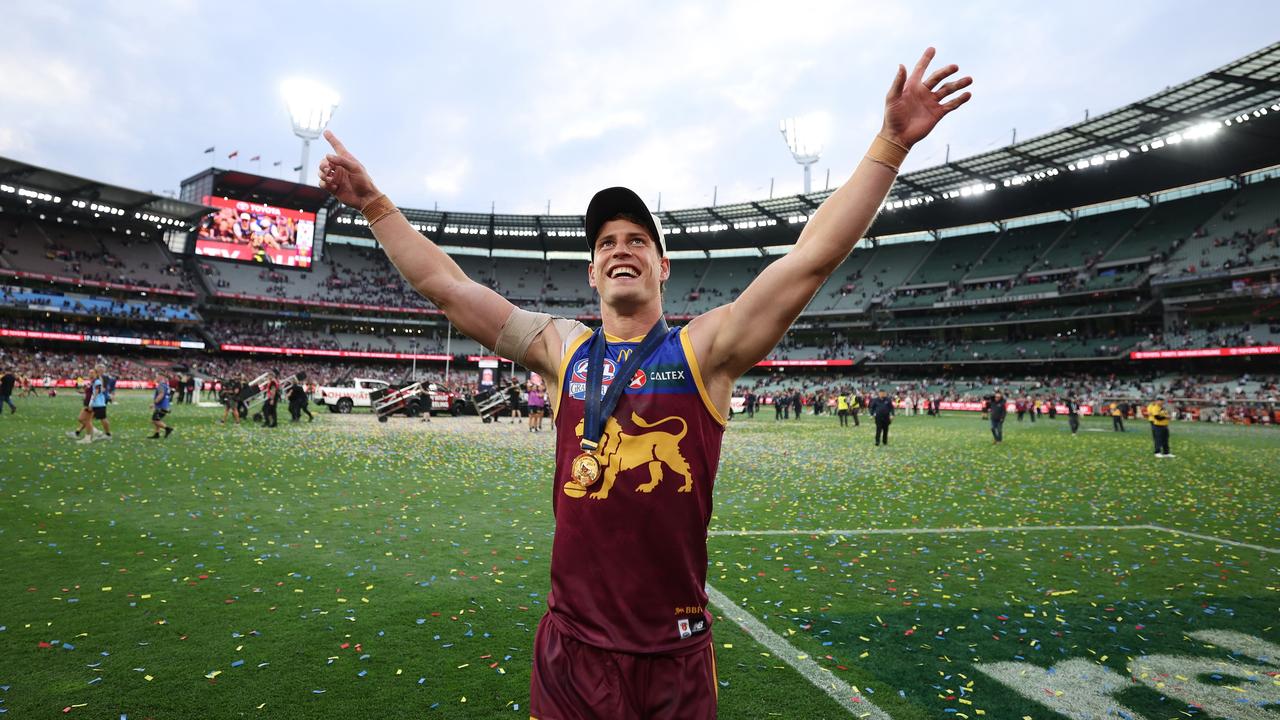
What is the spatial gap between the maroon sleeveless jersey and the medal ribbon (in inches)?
1.0

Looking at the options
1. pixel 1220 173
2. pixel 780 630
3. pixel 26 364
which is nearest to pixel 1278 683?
pixel 780 630

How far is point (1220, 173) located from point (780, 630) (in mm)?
64666

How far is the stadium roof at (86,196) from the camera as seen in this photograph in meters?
50.3

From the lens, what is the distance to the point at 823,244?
178cm

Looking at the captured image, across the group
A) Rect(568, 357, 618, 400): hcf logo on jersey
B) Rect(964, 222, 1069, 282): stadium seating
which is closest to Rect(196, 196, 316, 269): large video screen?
Rect(964, 222, 1069, 282): stadium seating

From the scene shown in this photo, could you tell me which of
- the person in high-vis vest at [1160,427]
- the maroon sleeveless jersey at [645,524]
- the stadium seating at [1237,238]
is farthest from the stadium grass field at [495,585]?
the stadium seating at [1237,238]

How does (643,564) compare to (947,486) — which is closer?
(643,564)

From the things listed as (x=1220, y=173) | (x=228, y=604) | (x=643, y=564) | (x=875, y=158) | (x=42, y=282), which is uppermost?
(x=1220, y=173)

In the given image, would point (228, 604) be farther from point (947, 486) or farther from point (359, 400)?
point (359, 400)

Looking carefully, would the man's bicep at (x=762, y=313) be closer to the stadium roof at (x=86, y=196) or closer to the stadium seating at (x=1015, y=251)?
the stadium seating at (x=1015, y=251)

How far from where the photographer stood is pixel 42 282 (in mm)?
55688

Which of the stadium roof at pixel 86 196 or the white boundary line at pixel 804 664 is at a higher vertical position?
the stadium roof at pixel 86 196

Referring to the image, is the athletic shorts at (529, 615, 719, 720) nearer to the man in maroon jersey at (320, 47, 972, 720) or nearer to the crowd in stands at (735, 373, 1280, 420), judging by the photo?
the man in maroon jersey at (320, 47, 972, 720)

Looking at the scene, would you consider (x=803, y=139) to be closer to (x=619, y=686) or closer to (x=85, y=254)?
(x=619, y=686)
